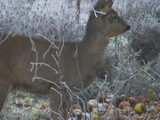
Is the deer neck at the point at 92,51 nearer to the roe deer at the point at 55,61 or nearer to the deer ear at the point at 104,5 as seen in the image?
the roe deer at the point at 55,61

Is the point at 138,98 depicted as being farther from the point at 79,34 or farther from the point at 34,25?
the point at 34,25

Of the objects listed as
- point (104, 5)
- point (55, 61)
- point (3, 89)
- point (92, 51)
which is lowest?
point (3, 89)

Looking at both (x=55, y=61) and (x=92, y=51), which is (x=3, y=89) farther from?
(x=92, y=51)

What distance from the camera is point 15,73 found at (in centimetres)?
696

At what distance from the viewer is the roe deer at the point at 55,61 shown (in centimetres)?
693

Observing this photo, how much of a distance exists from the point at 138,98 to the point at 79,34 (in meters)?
1.83

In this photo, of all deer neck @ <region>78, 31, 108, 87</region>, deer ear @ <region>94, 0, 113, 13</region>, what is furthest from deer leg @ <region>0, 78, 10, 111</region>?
deer ear @ <region>94, 0, 113, 13</region>

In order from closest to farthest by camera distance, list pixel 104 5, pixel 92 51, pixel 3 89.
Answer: pixel 3 89 < pixel 104 5 < pixel 92 51

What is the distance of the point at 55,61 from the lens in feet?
23.1

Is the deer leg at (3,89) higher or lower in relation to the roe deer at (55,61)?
lower

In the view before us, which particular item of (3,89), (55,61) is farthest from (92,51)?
(3,89)

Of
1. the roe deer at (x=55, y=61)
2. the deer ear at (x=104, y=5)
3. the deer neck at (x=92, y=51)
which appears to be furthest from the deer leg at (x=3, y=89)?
the deer ear at (x=104, y=5)

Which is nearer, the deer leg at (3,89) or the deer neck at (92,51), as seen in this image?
the deer leg at (3,89)

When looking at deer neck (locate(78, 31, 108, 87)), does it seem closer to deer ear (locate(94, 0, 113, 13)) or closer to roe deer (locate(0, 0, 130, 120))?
roe deer (locate(0, 0, 130, 120))
